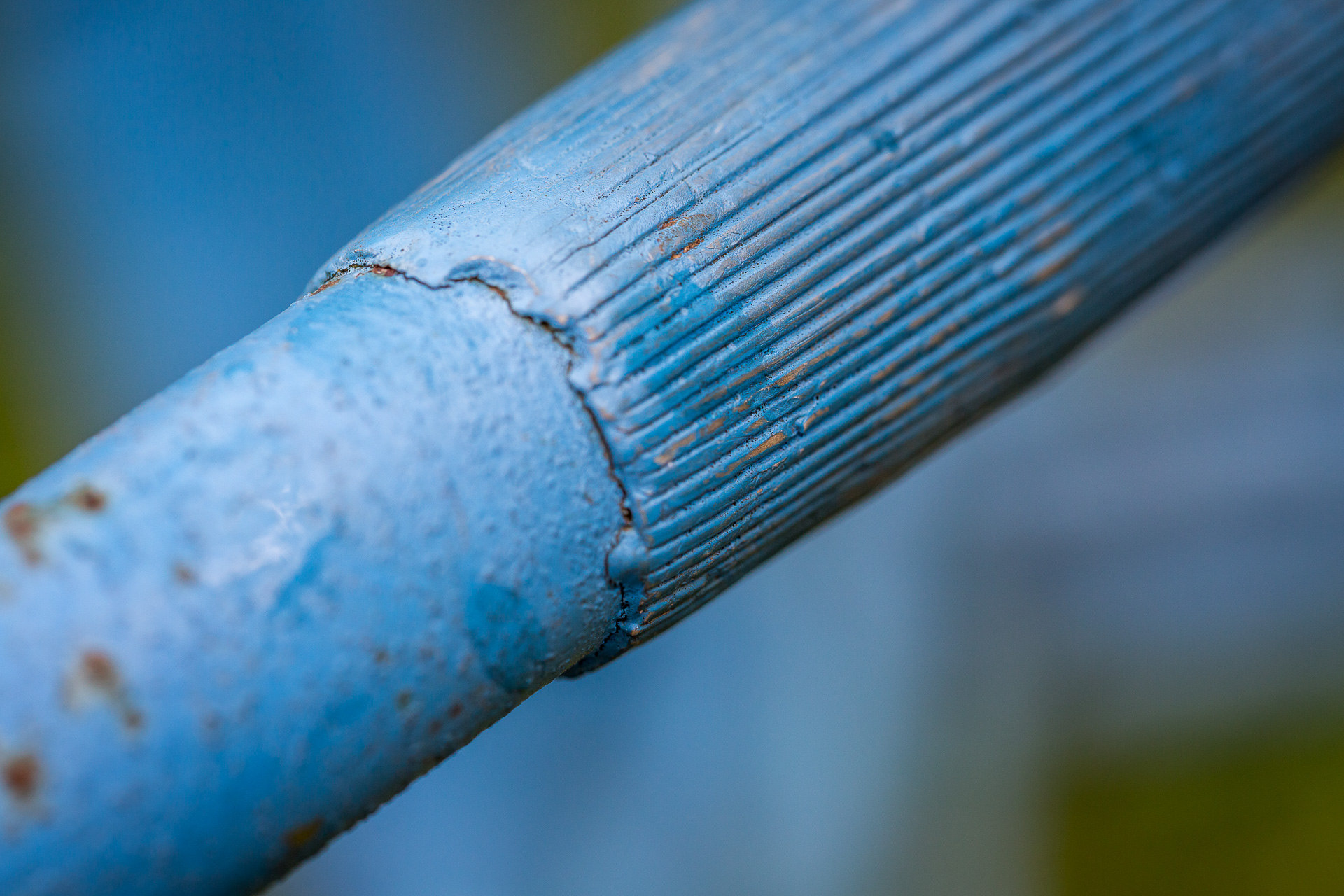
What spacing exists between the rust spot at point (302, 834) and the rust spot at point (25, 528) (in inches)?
3.3

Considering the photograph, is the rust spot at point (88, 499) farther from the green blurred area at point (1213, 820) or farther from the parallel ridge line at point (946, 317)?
the green blurred area at point (1213, 820)

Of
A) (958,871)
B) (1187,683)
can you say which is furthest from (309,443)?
(1187,683)

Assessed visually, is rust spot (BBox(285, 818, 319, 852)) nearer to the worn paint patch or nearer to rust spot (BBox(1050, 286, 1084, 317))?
the worn paint patch

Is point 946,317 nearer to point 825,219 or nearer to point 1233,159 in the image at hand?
point 825,219

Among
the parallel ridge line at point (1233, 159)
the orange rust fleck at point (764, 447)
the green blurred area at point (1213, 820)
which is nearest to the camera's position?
the orange rust fleck at point (764, 447)

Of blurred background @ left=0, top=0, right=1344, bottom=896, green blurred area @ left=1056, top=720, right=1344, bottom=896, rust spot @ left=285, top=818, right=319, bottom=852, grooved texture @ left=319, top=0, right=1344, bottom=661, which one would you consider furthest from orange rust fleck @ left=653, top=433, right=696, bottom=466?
green blurred area @ left=1056, top=720, right=1344, bottom=896

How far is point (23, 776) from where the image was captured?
190 mm

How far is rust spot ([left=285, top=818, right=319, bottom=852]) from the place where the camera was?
226 mm

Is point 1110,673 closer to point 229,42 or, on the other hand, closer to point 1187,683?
point 1187,683

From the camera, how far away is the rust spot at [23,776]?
0.62 feet

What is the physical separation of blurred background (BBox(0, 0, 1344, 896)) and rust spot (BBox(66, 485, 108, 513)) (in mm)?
809

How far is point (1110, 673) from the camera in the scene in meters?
1.53

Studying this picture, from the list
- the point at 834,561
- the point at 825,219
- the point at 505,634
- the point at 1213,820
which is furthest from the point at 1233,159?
the point at 1213,820

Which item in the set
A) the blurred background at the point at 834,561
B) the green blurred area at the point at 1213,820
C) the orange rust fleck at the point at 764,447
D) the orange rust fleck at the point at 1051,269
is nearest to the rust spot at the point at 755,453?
the orange rust fleck at the point at 764,447
